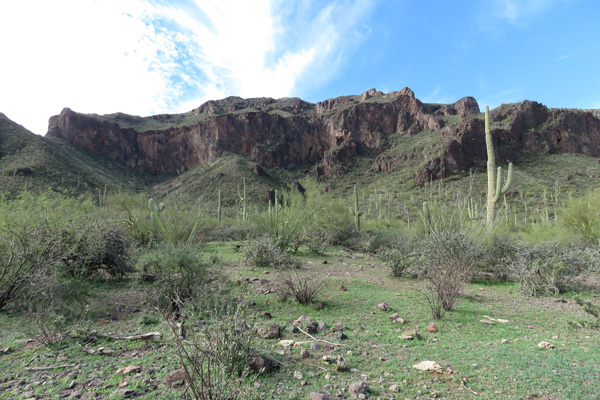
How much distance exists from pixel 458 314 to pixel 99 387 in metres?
5.03

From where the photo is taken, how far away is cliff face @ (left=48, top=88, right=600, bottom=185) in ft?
191

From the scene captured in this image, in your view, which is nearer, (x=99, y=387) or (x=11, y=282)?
(x=99, y=387)

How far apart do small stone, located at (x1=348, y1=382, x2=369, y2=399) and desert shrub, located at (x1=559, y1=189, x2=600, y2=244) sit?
12.0 metres

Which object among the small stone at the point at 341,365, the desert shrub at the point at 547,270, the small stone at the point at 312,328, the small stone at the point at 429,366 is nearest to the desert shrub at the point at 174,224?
the small stone at the point at 312,328

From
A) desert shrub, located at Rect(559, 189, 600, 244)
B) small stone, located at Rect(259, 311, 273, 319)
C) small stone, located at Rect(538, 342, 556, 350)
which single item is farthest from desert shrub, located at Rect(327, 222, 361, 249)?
small stone, located at Rect(538, 342, 556, 350)

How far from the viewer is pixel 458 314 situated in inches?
192

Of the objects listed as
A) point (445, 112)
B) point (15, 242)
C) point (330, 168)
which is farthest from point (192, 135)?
point (15, 242)

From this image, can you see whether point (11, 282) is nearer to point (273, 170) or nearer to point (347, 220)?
point (347, 220)

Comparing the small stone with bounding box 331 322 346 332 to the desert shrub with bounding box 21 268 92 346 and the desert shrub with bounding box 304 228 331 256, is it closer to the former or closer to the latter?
the desert shrub with bounding box 21 268 92 346

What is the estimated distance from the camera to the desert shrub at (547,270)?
6363 mm

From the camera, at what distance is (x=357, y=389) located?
2.49m

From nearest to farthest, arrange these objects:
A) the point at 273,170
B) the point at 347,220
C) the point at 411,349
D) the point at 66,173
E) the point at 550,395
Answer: the point at 550,395 < the point at 411,349 < the point at 347,220 < the point at 66,173 < the point at 273,170

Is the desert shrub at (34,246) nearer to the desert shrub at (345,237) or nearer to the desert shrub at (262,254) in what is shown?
the desert shrub at (262,254)

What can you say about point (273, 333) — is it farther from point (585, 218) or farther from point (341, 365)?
point (585, 218)
